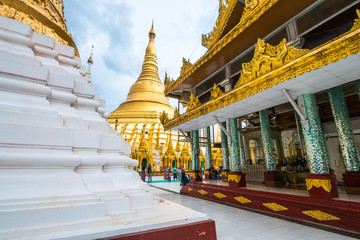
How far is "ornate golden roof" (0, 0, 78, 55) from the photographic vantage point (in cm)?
316

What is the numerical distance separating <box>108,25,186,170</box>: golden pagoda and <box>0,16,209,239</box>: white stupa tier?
50.8 feet

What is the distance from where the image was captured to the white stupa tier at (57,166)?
160cm

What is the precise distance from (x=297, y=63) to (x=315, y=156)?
6.87ft

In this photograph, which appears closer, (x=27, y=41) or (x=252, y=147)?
(x=27, y=41)

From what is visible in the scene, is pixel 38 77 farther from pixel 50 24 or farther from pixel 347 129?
pixel 347 129

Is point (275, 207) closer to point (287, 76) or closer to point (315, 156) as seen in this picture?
point (315, 156)

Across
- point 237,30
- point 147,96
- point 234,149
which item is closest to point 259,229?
point 234,149

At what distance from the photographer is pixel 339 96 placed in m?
5.30

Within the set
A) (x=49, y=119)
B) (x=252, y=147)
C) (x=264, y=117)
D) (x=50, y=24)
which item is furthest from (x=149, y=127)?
(x=49, y=119)

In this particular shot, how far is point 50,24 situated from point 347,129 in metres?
7.60

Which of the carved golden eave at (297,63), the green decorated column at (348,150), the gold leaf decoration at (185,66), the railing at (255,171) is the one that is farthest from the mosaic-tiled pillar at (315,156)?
the gold leaf decoration at (185,66)

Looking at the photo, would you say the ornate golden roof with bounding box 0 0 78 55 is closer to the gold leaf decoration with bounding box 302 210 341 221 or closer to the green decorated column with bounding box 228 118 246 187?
the green decorated column with bounding box 228 118 246 187

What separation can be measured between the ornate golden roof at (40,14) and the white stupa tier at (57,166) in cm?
64

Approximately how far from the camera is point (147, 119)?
24.4 m
